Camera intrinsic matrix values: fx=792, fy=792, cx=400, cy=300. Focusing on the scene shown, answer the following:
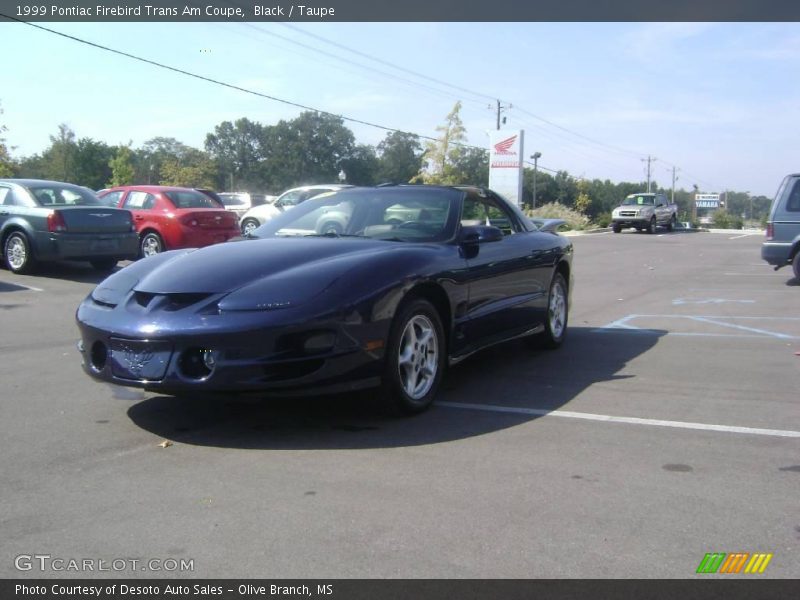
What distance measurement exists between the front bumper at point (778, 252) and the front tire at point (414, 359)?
10236mm

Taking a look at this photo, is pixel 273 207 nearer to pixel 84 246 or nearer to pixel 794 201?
pixel 84 246

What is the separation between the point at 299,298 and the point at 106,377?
1.19 meters

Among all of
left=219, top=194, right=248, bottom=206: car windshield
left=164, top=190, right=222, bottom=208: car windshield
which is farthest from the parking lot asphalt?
left=219, top=194, right=248, bottom=206: car windshield

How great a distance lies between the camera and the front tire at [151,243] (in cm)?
1436

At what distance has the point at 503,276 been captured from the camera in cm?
609

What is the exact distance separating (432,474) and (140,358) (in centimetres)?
168

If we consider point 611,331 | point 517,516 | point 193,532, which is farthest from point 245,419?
point 611,331

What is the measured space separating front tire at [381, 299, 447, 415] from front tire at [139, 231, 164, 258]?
1034 centimetres

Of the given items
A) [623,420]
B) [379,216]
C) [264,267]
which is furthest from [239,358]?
[623,420]

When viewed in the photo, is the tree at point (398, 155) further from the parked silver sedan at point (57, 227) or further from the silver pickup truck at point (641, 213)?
the parked silver sedan at point (57, 227)

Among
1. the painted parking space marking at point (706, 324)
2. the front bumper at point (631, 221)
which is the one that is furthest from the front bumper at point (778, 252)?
the front bumper at point (631, 221)

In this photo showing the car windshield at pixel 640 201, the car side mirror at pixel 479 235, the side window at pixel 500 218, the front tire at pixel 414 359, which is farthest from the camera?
the car windshield at pixel 640 201

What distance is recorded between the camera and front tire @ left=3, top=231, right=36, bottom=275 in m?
12.2

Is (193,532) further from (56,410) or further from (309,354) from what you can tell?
(56,410)
